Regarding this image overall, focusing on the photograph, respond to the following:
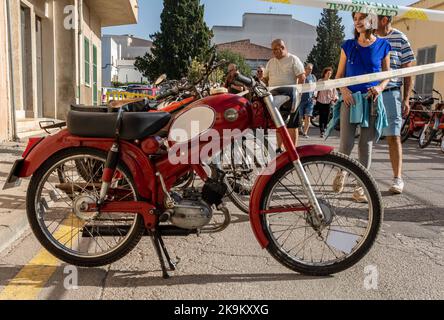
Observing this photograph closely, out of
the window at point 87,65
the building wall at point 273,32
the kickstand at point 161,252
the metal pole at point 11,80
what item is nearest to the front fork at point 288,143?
the kickstand at point 161,252

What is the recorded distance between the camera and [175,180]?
2.98m

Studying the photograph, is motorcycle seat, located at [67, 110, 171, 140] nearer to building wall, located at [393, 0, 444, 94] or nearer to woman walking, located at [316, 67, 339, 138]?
woman walking, located at [316, 67, 339, 138]

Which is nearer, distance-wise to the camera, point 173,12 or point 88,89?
point 88,89

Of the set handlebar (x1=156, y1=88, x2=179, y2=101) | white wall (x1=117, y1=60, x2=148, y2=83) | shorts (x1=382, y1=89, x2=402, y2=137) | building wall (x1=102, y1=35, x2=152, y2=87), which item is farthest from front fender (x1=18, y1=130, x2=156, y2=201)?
white wall (x1=117, y1=60, x2=148, y2=83)

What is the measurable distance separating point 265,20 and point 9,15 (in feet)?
240

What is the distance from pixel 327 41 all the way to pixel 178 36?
23.1 meters

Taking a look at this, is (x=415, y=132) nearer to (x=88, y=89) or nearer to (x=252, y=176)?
(x=252, y=176)

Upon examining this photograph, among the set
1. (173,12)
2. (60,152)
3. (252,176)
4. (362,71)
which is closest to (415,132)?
(362,71)

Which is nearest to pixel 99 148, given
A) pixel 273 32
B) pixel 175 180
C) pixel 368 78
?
pixel 175 180

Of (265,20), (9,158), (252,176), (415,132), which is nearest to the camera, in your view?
(252,176)

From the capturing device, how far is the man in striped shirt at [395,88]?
5047 millimetres

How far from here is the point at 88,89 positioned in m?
17.8

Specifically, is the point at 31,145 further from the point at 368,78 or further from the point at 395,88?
the point at 395,88

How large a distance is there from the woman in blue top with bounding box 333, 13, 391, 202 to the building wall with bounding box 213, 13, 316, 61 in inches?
2856
